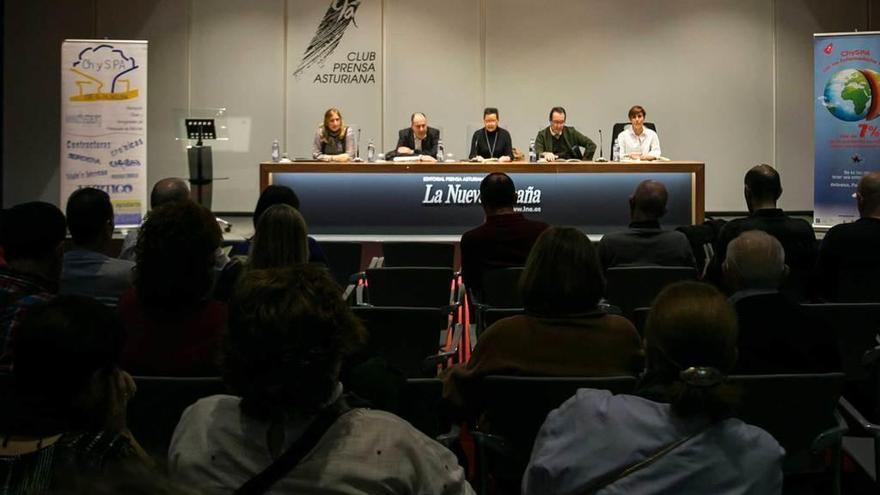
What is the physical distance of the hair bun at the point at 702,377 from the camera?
1.98 meters

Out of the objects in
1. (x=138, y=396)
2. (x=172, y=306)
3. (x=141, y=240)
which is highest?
(x=141, y=240)

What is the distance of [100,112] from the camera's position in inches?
403

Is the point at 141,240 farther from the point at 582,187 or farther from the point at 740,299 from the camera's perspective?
the point at 582,187

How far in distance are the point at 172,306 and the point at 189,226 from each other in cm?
27

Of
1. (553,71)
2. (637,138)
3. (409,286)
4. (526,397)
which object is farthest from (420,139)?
(526,397)

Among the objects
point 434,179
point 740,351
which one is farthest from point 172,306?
point 434,179

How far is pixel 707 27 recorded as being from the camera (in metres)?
12.1

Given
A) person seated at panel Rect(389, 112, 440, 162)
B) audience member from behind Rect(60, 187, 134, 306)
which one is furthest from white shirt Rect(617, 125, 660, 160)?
audience member from behind Rect(60, 187, 134, 306)

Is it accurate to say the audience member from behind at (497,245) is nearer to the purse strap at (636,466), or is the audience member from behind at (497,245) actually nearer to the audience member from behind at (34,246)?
the audience member from behind at (34,246)

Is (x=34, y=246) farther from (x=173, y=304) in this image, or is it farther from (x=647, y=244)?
(x=647, y=244)

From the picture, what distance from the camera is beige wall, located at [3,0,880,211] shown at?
39.6 feet

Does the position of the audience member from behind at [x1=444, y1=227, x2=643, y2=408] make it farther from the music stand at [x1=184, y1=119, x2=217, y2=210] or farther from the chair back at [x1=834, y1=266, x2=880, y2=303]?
the music stand at [x1=184, y1=119, x2=217, y2=210]

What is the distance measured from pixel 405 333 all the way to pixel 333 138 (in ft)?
21.0

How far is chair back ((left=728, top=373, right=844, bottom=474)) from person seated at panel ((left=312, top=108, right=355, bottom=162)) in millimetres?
7490
